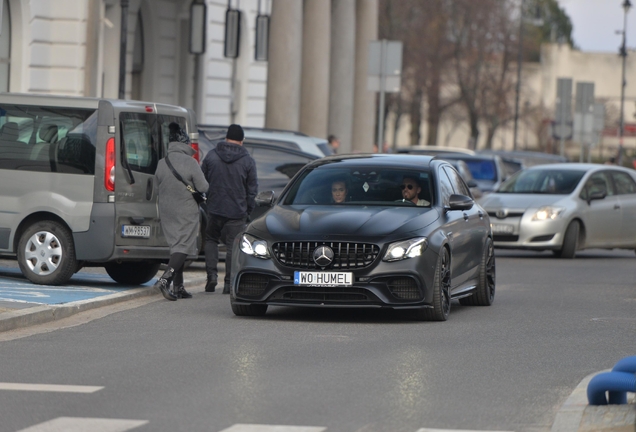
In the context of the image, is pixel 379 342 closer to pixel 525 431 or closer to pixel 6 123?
pixel 525 431

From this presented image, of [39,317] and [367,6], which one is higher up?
[367,6]

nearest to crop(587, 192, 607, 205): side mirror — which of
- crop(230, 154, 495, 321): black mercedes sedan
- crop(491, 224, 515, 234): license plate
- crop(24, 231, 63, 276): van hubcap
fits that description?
crop(491, 224, 515, 234): license plate

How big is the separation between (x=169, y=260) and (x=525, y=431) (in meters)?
7.98

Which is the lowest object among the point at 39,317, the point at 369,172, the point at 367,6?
the point at 39,317

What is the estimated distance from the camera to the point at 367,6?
44.9 metres

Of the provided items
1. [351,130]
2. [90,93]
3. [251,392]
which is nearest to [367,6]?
[351,130]

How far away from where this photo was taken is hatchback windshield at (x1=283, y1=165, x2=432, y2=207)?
13.8m

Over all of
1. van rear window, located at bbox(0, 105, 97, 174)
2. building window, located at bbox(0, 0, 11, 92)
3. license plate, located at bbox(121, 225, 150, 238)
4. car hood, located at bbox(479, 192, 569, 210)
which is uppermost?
building window, located at bbox(0, 0, 11, 92)

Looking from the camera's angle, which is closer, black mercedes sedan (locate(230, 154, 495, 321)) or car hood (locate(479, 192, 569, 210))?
black mercedes sedan (locate(230, 154, 495, 321))

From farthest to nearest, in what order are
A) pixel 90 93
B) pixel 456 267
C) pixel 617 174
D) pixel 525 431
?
pixel 90 93, pixel 617 174, pixel 456 267, pixel 525 431

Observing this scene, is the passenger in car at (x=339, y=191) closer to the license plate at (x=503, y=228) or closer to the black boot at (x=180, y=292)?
the black boot at (x=180, y=292)

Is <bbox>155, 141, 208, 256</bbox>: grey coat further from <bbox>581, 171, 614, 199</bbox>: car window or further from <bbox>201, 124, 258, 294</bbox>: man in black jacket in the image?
<bbox>581, 171, 614, 199</bbox>: car window

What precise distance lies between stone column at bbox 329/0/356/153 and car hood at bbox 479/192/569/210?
1670 cm

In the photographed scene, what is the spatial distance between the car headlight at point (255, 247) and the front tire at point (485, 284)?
10.2 ft
